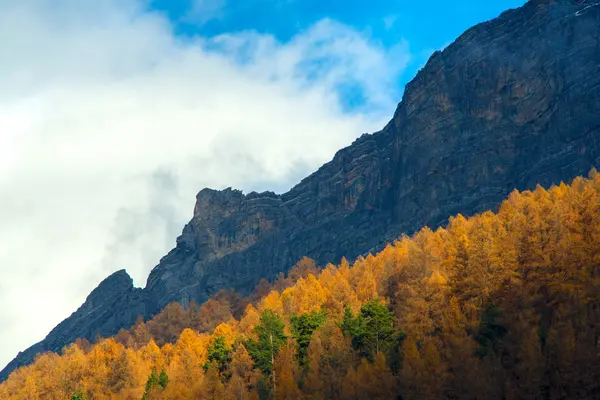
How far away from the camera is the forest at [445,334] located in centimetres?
5028

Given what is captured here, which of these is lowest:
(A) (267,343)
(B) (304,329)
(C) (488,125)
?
(B) (304,329)

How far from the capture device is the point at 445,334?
5947 cm

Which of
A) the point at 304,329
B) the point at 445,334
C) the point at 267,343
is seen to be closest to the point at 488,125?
the point at 304,329

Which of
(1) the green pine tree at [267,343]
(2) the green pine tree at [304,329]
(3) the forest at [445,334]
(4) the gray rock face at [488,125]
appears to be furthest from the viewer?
(4) the gray rock face at [488,125]

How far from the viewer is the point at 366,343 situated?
65938 mm

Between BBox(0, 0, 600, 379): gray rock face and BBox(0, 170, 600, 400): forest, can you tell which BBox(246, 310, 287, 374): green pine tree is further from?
BBox(0, 0, 600, 379): gray rock face

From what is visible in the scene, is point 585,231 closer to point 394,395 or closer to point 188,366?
point 394,395

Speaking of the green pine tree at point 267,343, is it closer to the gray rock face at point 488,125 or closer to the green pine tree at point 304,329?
the green pine tree at point 304,329

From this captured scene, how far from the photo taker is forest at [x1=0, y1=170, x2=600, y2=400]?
50.3 m

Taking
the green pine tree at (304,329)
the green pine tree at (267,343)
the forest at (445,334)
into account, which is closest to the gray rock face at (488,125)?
the forest at (445,334)

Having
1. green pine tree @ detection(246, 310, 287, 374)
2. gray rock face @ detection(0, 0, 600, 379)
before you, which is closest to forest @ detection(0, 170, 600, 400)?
green pine tree @ detection(246, 310, 287, 374)

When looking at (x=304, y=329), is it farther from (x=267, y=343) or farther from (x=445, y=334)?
(x=445, y=334)

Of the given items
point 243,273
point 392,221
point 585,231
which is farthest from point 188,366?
point 243,273

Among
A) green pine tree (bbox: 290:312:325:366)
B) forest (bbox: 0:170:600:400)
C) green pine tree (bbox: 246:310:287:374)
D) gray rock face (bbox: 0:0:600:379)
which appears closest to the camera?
forest (bbox: 0:170:600:400)
